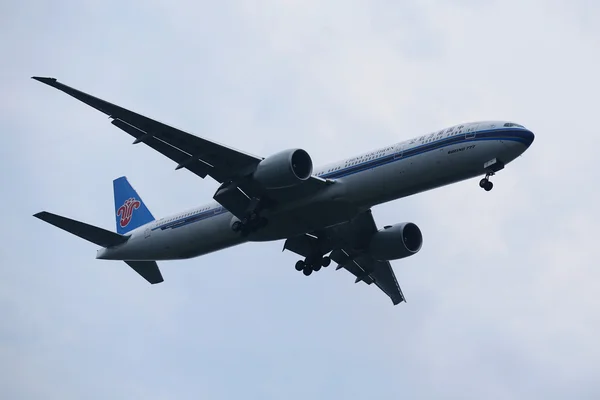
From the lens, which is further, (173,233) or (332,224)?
(173,233)

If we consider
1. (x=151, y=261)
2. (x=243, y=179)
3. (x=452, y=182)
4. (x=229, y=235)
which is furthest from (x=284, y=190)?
(x=151, y=261)

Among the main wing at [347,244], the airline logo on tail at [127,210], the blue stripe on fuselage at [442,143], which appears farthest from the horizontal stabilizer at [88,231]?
the blue stripe on fuselage at [442,143]

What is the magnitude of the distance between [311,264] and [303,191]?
24.6ft

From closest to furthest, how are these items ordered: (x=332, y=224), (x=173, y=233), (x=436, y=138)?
(x=436, y=138)
(x=332, y=224)
(x=173, y=233)

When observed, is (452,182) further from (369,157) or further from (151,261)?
(151,261)

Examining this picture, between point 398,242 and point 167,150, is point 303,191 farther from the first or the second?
point 398,242

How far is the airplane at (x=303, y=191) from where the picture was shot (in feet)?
126

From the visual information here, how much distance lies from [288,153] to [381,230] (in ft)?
31.0

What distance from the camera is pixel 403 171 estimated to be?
39000mm

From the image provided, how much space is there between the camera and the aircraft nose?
37.7 m

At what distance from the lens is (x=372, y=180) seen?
3975 centimetres

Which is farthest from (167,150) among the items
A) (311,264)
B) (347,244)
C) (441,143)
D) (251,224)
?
(441,143)

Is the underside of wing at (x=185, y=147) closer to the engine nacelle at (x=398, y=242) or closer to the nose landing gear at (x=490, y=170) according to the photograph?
the engine nacelle at (x=398, y=242)

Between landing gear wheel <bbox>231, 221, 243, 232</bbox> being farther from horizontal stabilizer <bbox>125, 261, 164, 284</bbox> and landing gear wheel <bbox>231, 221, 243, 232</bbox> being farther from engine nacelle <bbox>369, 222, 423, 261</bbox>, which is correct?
horizontal stabilizer <bbox>125, 261, 164, 284</bbox>
